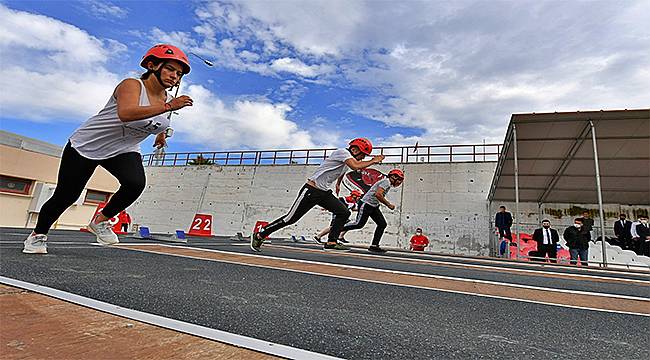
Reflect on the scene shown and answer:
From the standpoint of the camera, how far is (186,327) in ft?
3.92

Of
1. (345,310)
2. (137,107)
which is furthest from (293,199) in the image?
(345,310)

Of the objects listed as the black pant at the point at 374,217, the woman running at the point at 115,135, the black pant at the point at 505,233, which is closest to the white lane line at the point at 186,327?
the woman running at the point at 115,135

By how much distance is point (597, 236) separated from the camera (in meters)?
13.8

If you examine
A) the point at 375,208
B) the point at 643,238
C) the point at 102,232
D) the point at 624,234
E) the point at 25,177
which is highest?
the point at 25,177

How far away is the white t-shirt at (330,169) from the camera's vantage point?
16.8 ft

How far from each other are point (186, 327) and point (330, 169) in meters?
4.04

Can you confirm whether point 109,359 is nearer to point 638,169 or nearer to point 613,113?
point 613,113

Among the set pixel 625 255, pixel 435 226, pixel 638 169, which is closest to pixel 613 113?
pixel 638 169

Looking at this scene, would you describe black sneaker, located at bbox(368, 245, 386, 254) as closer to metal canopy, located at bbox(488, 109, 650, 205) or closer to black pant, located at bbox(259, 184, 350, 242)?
black pant, located at bbox(259, 184, 350, 242)

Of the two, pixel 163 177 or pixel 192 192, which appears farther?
pixel 163 177

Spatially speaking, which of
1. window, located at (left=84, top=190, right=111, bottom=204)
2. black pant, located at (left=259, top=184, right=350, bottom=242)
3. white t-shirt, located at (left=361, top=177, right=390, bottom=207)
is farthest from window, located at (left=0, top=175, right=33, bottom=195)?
white t-shirt, located at (left=361, top=177, right=390, bottom=207)

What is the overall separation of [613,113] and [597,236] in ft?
22.2

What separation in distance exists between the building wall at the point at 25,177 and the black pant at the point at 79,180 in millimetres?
19978

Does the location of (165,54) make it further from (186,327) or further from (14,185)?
(14,185)
